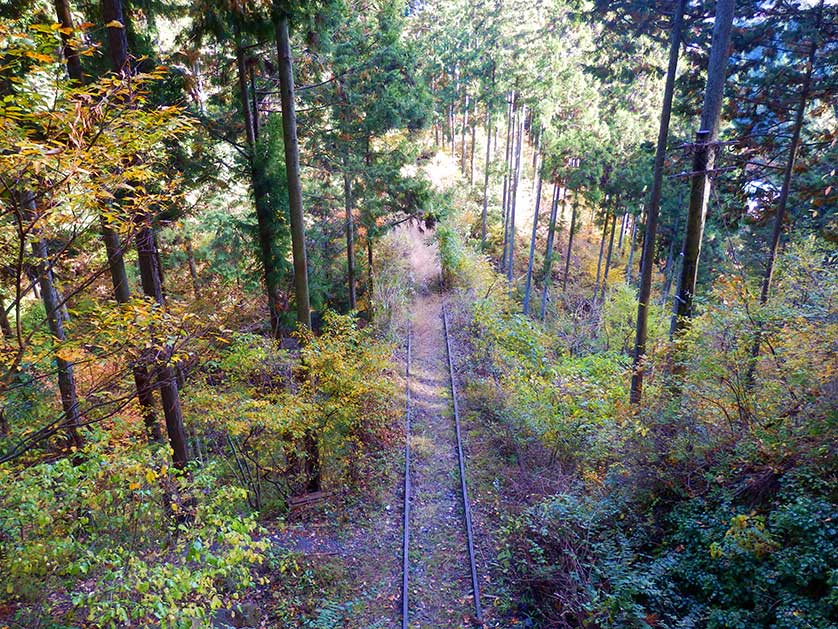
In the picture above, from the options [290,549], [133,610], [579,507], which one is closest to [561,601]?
[579,507]

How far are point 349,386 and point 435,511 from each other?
3082mm

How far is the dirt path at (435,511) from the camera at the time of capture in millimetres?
7504

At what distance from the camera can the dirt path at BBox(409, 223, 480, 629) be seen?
7.50 metres

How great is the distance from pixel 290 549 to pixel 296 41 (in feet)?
43.4

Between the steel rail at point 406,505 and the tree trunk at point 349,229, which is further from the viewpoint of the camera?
the tree trunk at point 349,229

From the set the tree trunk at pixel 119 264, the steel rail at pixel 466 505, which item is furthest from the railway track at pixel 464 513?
the tree trunk at pixel 119 264

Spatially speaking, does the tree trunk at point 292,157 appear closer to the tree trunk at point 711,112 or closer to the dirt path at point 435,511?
the dirt path at point 435,511

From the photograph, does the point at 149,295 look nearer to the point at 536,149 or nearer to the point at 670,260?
the point at 670,260

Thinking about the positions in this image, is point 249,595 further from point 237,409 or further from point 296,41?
point 296,41

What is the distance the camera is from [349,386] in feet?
31.8

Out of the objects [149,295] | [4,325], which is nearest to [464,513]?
[149,295]

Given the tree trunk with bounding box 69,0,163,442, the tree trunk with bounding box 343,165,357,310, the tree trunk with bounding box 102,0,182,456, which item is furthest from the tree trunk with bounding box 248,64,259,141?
the tree trunk with bounding box 102,0,182,456

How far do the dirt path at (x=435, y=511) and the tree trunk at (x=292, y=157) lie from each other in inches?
175

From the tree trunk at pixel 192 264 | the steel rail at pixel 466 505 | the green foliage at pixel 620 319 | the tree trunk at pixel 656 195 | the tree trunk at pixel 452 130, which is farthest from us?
the tree trunk at pixel 452 130
